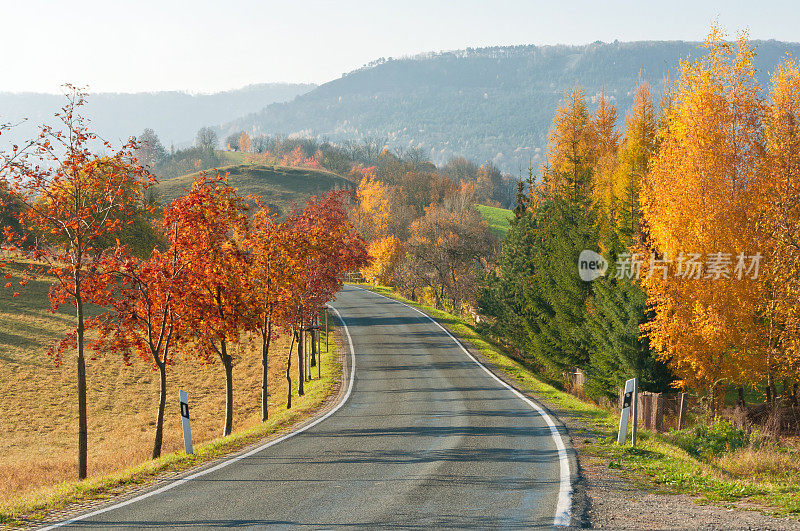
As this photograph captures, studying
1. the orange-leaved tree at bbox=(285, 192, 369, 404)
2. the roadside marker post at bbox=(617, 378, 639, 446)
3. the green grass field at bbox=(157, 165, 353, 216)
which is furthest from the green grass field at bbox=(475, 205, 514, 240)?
the roadside marker post at bbox=(617, 378, 639, 446)

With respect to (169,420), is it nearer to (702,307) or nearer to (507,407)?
(507,407)

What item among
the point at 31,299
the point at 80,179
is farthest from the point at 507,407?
the point at 31,299

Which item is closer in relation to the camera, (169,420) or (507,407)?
(507,407)

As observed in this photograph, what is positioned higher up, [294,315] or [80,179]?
[80,179]

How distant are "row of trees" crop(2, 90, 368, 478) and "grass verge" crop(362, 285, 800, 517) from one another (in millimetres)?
10546

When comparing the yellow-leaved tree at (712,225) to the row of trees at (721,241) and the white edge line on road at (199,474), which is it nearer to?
the row of trees at (721,241)

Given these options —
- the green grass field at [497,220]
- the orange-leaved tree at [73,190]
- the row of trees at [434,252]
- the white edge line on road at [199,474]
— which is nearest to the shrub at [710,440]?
the white edge line on road at [199,474]

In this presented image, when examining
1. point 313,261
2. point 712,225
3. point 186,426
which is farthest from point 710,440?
point 313,261

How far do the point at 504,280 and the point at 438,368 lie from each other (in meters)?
17.2

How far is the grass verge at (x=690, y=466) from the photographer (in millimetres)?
9266

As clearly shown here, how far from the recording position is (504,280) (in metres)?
45.8

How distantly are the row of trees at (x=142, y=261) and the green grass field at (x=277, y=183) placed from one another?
122 metres

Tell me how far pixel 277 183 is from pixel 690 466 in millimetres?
162841

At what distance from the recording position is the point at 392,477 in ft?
35.7
